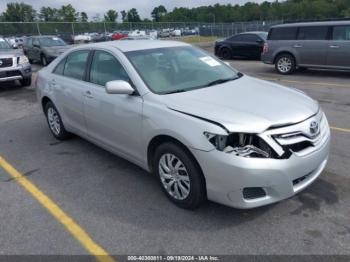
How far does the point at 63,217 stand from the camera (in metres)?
3.63

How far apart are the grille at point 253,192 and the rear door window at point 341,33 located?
9.28 m

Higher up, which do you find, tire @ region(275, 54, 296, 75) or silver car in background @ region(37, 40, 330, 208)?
silver car in background @ region(37, 40, 330, 208)

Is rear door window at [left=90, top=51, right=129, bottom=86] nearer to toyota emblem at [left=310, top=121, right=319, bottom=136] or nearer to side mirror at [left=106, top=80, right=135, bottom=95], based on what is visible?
side mirror at [left=106, top=80, right=135, bottom=95]

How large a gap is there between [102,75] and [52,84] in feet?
4.90

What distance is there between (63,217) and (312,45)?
1013 centimetres

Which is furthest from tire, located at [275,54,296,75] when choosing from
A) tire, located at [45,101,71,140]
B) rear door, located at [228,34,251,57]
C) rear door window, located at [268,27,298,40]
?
tire, located at [45,101,71,140]

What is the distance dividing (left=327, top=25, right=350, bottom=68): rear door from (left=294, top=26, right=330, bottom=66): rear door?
17 cm

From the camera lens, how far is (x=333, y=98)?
8148 millimetres

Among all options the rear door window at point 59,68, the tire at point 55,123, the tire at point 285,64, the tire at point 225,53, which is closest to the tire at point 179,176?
the tire at point 55,123

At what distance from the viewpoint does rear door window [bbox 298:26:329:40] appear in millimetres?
11055

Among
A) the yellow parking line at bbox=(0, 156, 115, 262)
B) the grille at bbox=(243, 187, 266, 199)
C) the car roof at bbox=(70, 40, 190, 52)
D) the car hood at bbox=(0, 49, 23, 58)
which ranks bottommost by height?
the yellow parking line at bbox=(0, 156, 115, 262)

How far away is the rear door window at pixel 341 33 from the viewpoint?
10562 millimetres

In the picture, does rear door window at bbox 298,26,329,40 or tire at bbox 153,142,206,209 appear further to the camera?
rear door window at bbox 298,26,329,40

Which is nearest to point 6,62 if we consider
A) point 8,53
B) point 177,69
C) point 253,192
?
point 8,53
